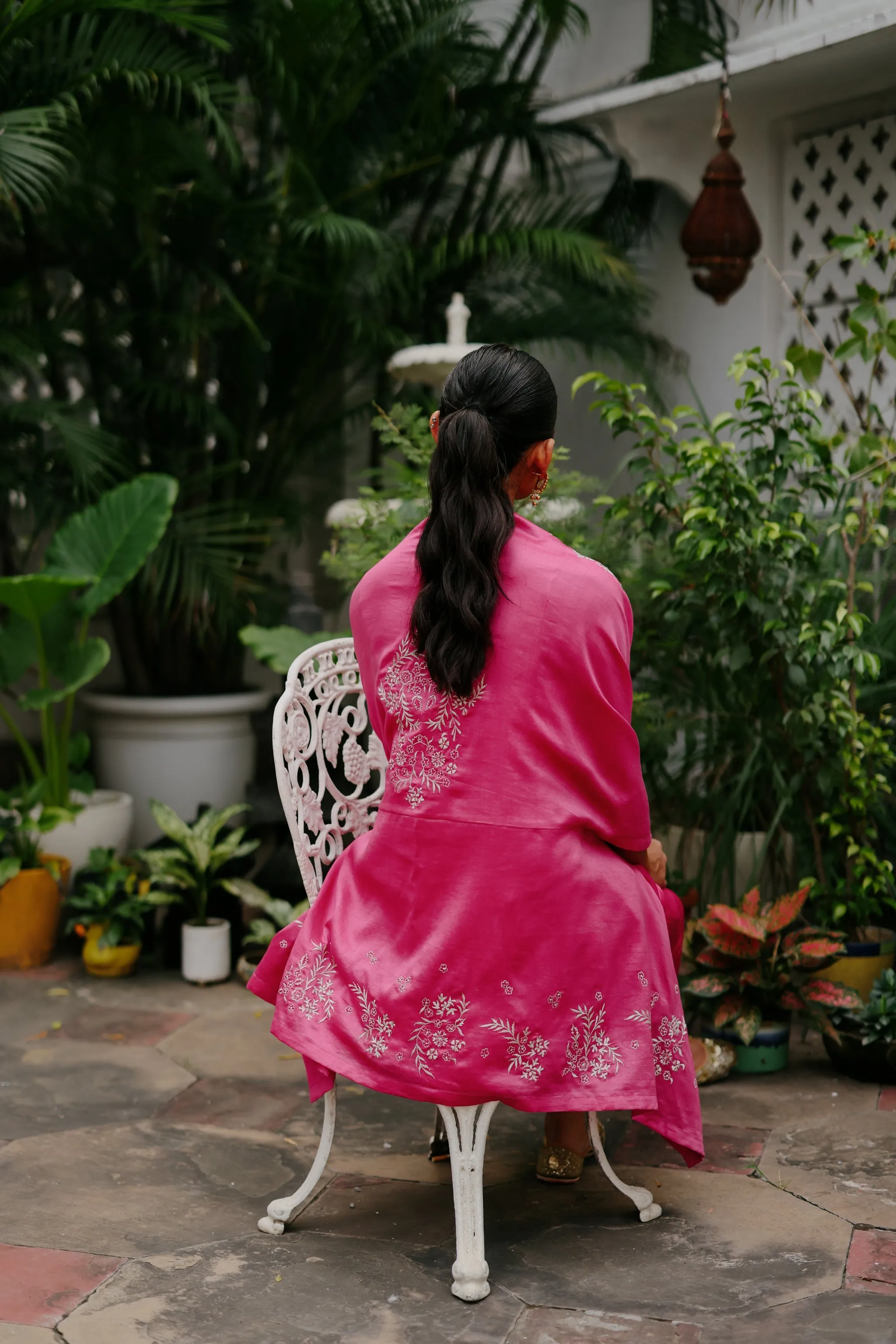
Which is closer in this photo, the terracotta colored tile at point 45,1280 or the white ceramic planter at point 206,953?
the terracotta colored tile at point 45,1280

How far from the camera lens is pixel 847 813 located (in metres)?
3.73

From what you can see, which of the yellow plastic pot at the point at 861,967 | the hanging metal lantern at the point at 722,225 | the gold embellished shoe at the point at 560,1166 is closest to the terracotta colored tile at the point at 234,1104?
the gold embellished shoe at the point at 560,1166

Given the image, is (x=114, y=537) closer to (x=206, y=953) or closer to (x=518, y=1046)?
(x=206, y=953)

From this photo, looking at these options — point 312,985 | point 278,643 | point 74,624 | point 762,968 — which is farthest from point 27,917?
point 762,968

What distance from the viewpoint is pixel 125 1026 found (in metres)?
3.94

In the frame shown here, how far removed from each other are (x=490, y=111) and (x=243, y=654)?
7.76 feet

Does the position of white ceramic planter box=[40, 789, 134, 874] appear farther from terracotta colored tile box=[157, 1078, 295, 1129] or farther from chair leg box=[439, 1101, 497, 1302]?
chair leg box=[439, 1101, 497, 1302]

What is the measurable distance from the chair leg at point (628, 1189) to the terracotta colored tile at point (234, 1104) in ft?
2.75

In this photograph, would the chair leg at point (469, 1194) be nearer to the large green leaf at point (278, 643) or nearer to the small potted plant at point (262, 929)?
the small potted plant at point (262, 929)

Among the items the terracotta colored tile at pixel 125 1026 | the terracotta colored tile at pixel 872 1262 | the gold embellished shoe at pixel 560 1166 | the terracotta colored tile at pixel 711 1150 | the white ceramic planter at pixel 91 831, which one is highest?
the white ceramic planter at pixel 91 831

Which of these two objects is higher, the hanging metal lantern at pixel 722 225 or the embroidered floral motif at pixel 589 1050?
the hanging metal lantern at pixel 722 225

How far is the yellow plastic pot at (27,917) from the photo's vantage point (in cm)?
443

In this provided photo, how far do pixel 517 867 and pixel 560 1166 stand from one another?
2.89 ft

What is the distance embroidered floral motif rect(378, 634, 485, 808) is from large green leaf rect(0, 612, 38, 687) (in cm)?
250
